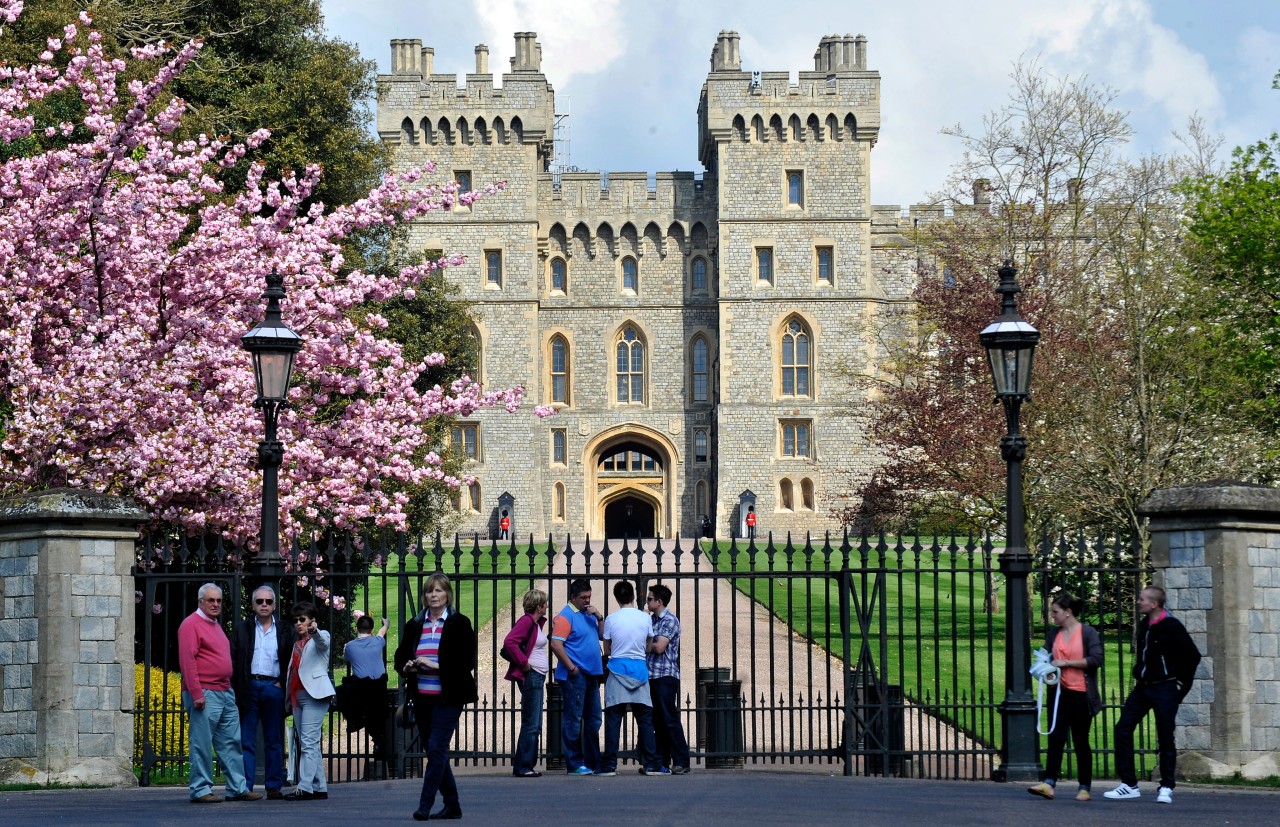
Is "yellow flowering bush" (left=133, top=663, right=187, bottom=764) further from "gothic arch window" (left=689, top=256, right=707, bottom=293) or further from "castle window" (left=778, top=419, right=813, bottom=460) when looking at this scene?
"gothic arch window" (left=689, top=256, right=707, bottom=293)

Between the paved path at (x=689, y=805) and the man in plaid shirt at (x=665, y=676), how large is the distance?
14.1 inches

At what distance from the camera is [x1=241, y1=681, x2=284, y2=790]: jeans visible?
988 cm

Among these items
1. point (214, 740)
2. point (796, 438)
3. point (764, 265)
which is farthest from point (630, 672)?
point (764, 265)

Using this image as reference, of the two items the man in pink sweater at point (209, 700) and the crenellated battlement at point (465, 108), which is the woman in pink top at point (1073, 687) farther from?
the crenellated battlement at point (465, 108)

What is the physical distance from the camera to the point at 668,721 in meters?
10.7

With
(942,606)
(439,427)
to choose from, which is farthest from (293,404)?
(942,606)

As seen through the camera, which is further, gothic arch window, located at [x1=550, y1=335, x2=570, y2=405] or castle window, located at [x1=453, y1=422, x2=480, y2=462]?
gothic arch window, located at [x1=550, y1=335, x2=570, y2=405]

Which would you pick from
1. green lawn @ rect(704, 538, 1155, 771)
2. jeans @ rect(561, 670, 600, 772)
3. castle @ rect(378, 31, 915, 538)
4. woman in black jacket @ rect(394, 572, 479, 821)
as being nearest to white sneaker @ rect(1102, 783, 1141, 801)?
green lawn @ rect(704, 538, 1155, 771)

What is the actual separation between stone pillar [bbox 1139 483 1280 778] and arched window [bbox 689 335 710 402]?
4040cm

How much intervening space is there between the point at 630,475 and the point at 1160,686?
42427 mm

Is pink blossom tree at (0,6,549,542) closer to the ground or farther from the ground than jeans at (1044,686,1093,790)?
farther from the ground

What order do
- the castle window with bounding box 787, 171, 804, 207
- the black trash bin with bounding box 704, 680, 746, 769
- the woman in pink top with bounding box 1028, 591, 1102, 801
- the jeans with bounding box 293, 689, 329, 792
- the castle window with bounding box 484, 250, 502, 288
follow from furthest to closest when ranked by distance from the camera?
the castle window with bounding box 484, 250, 502, 288, the castle window with bounding box 787, 171, 804, 207, the black trash bin with bounding box 704, 680, 746, 769, the jeans with bounding box 293, 689, 329, 792, the woman in pink top with bounding box 1028, 591, 1102, 801

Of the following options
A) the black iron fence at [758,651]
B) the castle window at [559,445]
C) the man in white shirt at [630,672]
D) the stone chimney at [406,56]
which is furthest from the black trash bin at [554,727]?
the stone chimney at [406,56]

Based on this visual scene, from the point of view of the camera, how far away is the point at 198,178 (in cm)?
1561
